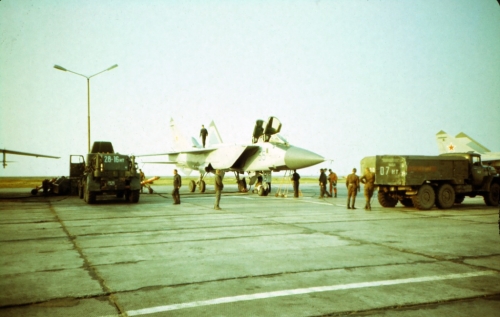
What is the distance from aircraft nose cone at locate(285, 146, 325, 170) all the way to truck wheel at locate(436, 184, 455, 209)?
Answer: 5689mm

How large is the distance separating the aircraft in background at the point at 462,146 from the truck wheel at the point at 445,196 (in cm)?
1710

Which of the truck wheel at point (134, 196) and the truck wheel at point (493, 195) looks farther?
the truck wheel at point (134, 196)

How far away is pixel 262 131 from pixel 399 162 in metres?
9.61

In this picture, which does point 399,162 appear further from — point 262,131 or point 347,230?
point 262,131

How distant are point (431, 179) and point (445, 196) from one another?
118 cm

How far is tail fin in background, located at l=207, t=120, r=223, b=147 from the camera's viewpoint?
2800 centimetres

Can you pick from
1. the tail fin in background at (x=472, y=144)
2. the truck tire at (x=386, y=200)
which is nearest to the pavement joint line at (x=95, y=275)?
the truck tire at (x=386, y=200)

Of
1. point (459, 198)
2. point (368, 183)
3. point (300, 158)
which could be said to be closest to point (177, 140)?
point (300, 158)

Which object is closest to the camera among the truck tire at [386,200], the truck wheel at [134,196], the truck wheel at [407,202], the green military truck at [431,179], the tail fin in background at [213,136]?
the green military truck at [431,179]

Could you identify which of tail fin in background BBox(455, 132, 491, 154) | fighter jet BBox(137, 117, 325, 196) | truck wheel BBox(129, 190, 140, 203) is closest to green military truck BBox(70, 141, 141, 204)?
truck wheel BBox(129, 190, 140, 203)

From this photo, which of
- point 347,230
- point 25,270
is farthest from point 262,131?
point 25,270

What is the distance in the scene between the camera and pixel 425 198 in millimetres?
13875

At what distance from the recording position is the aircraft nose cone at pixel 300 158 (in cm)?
1856

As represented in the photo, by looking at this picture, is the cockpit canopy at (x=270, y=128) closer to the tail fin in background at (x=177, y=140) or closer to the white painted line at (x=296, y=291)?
the tail fin in background at (x=177, y=140)
